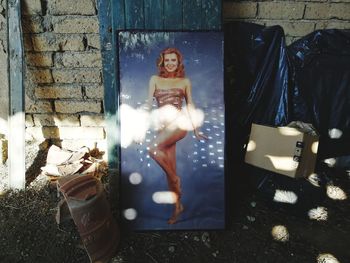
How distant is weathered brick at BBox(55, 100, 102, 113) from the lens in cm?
277

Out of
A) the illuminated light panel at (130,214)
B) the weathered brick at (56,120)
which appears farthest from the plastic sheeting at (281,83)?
the weathered brick at (56,120)

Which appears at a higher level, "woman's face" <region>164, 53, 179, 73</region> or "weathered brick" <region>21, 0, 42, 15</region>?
"weathered brick" <region>21, 0, 42, 15</region>

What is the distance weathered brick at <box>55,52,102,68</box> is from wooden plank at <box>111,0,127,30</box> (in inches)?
16.8

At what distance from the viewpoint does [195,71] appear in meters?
2.18

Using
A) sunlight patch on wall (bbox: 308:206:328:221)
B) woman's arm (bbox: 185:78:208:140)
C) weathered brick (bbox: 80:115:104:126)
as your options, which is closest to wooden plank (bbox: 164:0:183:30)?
woman's arm (bbox: 185:78:208:140)

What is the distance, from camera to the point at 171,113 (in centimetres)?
218

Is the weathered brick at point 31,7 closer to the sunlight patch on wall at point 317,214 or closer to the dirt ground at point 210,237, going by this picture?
the dirt ground at point 210,237

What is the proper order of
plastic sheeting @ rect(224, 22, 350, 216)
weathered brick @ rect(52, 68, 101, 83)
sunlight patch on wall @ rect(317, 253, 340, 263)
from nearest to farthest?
sunlight patch on wall @ rect(317, 253, 340, 263), plastic sheeting @ rect(224, 22, 350, 216), weathered brick @ rect(52, 68, 101, 83)

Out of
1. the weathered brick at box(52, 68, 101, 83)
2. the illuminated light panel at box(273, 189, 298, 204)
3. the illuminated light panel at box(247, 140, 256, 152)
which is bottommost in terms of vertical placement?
the illuminated light panel at box(273, 189, 298, 204)

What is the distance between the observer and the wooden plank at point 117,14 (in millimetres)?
2172

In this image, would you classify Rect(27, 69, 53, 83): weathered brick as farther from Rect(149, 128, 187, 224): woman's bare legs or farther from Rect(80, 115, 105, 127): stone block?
Rect(149, 128, 187, 224): woman's bare legs

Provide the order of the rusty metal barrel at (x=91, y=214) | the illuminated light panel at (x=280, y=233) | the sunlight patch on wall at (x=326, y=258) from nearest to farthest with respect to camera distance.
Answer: the rusty metal barrel at (x=91, y=214) < the sunlight patch on wall at (x=326, y=258) < the illuminated light panel at (x=280, y=233)

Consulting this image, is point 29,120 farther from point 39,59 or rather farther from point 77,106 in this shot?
point 39,59

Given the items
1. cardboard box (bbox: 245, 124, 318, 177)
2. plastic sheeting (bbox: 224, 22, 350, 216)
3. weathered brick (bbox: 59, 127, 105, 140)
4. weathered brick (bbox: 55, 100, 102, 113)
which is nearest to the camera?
cardboard box (bbox: 245, 124, 318, 177)
